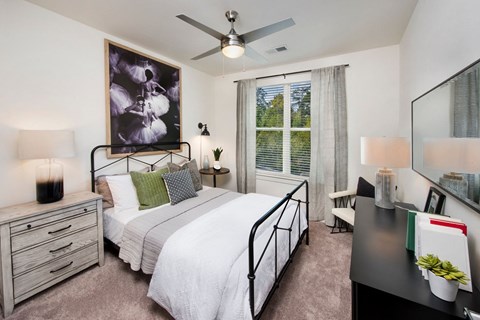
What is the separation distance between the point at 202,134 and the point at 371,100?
9.36 ft

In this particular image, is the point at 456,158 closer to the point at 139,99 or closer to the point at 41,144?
the point at 41,144

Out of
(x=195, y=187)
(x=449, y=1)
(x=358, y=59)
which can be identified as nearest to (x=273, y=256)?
(x=195, y=187)

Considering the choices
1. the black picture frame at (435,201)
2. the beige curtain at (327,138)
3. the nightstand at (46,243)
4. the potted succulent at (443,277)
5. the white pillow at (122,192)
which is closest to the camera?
the potted succulent at (443,277)

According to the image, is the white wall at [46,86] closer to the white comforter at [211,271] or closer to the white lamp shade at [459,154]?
the white comforter at [211,271]

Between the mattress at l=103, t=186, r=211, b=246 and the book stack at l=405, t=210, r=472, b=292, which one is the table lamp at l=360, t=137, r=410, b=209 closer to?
the book stack at l=405, t=210, r=472, b=292

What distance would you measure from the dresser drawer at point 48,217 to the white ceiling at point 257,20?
202cm

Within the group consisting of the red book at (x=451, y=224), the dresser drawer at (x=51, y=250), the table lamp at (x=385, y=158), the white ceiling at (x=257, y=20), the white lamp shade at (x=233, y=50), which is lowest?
the dresser drawer at (x=51, y=250)

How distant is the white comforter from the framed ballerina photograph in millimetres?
1756

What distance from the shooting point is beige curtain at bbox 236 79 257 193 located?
12.9 ft

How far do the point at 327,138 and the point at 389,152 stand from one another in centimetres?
152

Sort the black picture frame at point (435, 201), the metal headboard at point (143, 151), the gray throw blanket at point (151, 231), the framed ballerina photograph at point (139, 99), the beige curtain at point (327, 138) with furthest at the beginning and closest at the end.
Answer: the beige curtain at point (327, 138), the framed ballerina photograph at point (139, 99), the metal headboard at point (143, 151), the gray throw blanket at point (151, 231), the black picture frame at point (435, 201)

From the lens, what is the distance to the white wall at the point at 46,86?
1919 mm

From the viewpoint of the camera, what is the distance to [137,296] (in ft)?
6.07

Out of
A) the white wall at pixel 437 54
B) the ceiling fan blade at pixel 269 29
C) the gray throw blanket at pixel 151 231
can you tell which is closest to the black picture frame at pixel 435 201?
the white wall at pixel 437 54
